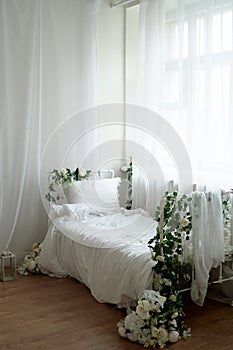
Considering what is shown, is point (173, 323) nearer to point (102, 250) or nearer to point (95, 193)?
point (102, 250)

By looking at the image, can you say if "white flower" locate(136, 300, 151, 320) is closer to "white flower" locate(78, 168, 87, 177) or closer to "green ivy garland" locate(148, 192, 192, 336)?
"green ivy garland" locate(148, 192, 192, 336)

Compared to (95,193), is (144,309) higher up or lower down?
lower down

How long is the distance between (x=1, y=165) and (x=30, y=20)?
4.61 feet

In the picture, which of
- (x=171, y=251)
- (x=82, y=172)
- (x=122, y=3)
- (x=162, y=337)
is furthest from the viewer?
(x=122, y=3)

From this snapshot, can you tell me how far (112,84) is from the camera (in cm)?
530

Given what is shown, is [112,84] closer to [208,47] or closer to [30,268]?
[208,47]

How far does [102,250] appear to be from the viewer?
12.7ft

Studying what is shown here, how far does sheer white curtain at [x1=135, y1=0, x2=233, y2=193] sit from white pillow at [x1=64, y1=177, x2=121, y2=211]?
0.90m

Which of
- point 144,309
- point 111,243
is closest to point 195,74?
point 111,243

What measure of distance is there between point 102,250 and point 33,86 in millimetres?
1830

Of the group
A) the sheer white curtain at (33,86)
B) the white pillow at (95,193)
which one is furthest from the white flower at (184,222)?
the sheer white curtain at (33,86)

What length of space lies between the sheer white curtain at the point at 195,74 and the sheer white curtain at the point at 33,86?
653 millimetres

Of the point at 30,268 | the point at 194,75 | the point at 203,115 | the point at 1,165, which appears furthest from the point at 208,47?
the point at 30,268

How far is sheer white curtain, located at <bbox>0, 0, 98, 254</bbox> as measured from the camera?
4.62 meters
